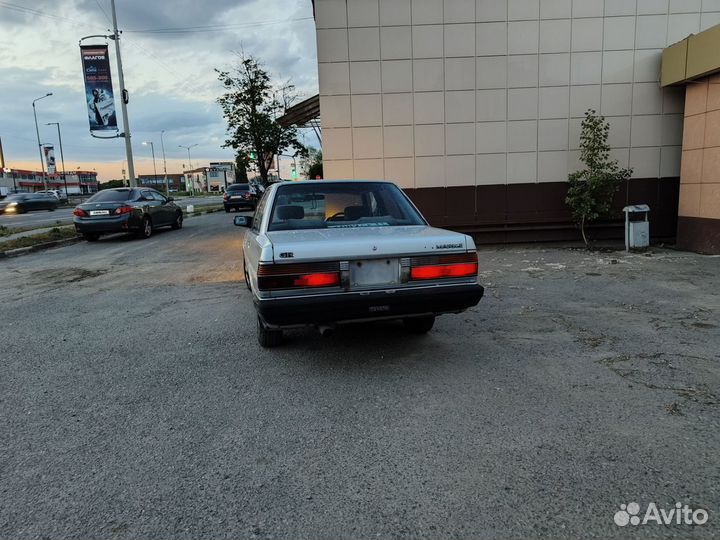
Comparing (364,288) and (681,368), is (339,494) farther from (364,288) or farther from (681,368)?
(681,368)

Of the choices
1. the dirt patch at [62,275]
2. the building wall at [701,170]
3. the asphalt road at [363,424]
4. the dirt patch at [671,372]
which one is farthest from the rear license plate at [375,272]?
the building wall at [701,170]

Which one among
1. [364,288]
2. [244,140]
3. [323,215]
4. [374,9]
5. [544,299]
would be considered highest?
[374,9]

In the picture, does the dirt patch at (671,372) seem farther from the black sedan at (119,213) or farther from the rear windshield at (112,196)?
the rear windshield at (112,196)

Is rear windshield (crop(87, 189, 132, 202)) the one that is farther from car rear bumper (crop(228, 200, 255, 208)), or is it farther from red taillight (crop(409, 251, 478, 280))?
red taillight (crop(409, 251, 478, 280))

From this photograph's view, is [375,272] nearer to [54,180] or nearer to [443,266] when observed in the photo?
[443,266]

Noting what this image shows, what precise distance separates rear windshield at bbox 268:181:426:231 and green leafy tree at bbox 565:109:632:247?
6.65 m

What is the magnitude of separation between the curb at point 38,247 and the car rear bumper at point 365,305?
10.6 metres

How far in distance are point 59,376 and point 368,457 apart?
2.98m

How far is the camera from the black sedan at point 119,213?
13.6m

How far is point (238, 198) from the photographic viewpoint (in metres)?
26.5

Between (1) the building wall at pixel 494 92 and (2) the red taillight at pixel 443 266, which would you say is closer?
(2) the red taillight at pixel 443 266

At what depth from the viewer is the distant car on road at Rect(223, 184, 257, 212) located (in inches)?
1042

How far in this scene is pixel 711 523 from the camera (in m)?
2.25

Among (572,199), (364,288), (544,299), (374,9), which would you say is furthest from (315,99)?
(364,288)
